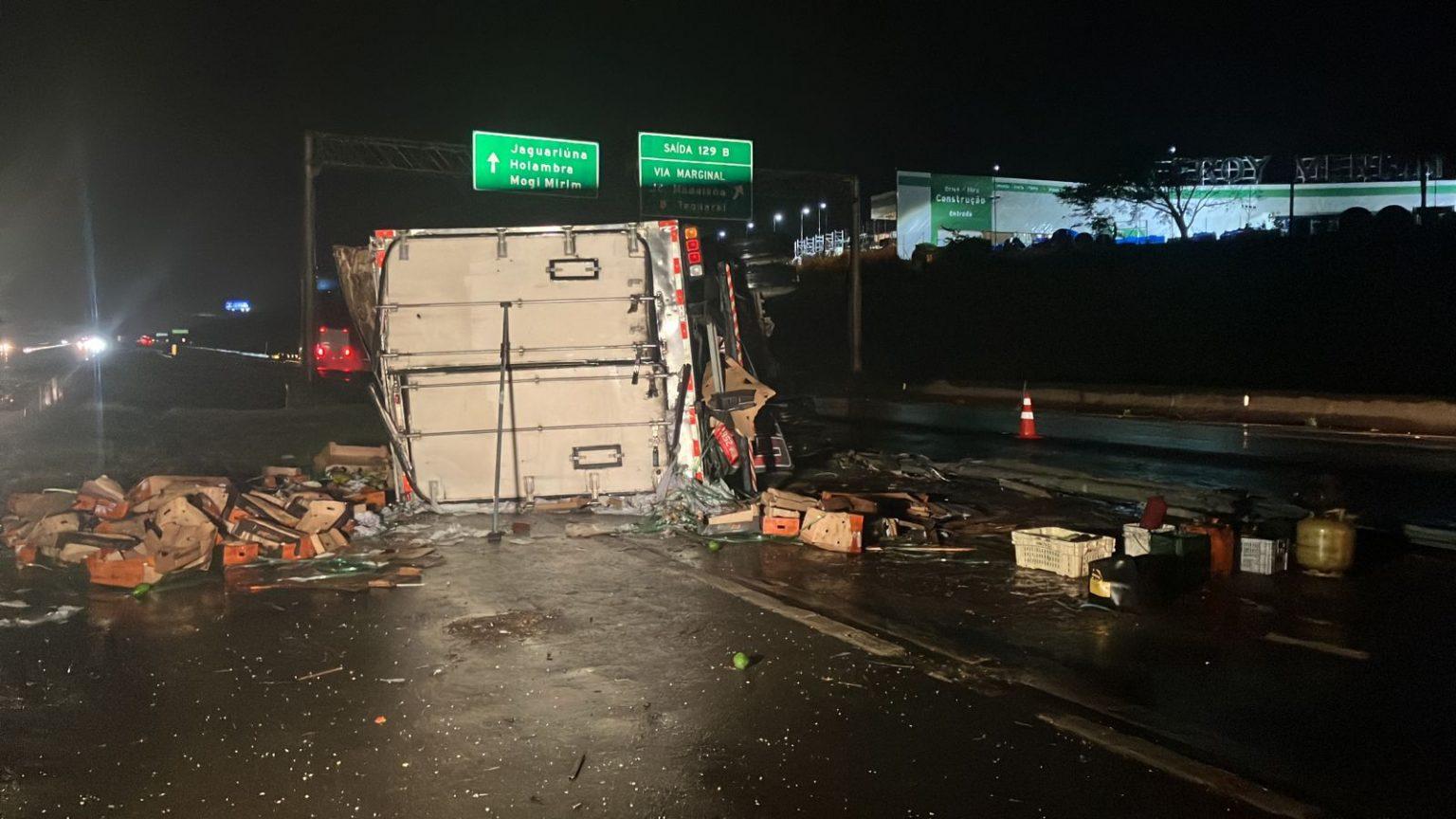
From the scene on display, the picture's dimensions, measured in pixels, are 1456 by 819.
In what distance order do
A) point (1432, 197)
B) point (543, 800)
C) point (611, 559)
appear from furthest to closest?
point (1432, 197)
point (611, 559)
point (543, 800)

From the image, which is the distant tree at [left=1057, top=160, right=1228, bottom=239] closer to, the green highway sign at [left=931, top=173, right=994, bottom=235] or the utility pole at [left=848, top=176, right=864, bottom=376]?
the green highway sign at [left=931, top=173, right=994, bottom=235]

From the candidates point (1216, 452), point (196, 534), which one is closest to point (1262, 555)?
point (196, 534)

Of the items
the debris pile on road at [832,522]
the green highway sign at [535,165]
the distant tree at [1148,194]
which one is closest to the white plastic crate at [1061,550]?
the debris pile on road at [832,522]

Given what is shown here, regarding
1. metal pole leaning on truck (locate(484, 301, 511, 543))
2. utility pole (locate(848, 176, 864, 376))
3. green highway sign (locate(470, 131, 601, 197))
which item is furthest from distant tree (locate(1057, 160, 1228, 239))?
metal pole leaning on truck (locate(484, 301, 511, 543))

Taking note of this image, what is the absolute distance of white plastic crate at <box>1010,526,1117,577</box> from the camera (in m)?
7.66

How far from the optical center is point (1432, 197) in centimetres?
6781

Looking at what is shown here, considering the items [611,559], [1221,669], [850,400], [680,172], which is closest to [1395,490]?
[1221,669]

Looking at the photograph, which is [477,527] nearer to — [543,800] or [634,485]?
[634,485]

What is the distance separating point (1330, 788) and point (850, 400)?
2508 cm

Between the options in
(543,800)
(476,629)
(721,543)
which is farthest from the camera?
(721,543)

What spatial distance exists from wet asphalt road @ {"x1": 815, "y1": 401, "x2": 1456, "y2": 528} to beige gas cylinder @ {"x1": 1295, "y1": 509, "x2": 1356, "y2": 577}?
14 cm

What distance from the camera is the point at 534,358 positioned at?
9.74 meters

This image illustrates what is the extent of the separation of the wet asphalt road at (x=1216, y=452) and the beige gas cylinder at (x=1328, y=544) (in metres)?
0.14

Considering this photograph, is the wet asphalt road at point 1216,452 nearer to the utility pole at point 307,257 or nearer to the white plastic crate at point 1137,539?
the white plastic crate at point 1137,539
